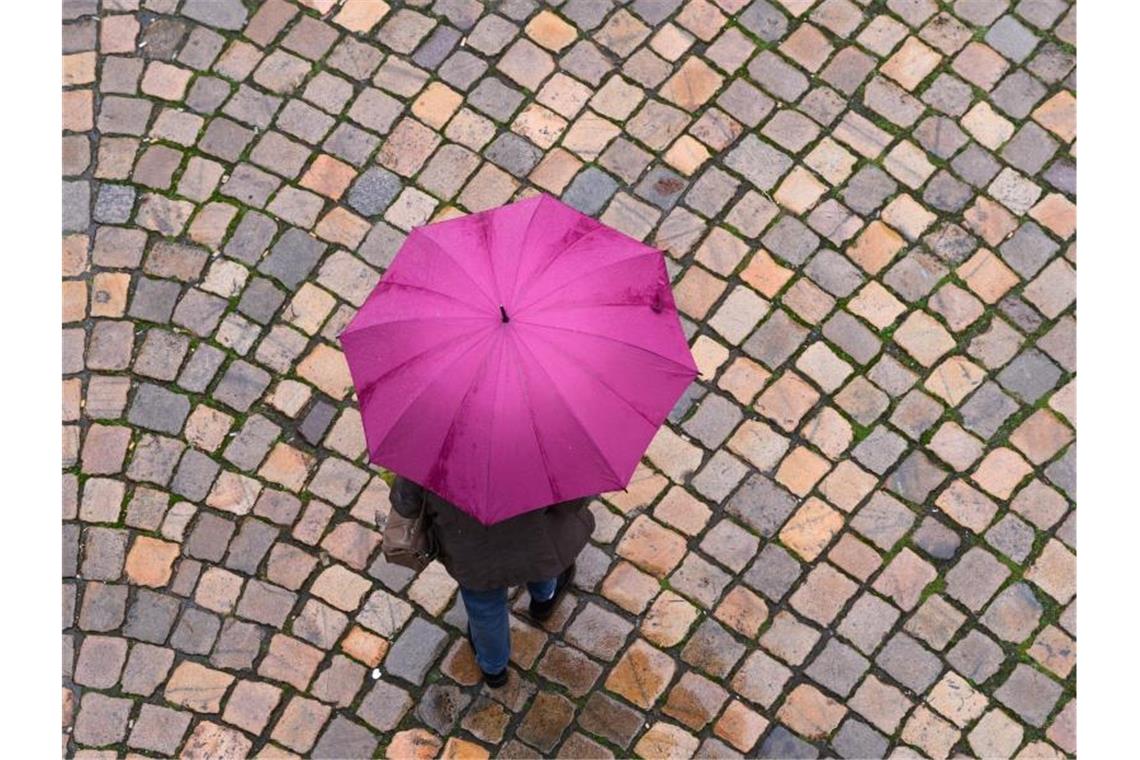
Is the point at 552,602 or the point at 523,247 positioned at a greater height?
the point at 523,247

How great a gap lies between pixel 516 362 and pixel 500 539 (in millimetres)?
758

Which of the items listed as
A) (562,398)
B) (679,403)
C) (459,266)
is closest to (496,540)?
(562,398)

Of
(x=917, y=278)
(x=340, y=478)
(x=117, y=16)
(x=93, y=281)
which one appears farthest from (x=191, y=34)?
(x=917, y=278)

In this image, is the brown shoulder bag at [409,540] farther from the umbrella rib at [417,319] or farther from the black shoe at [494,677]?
the black shoe at [494,677]

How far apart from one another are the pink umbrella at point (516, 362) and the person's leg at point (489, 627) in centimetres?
80

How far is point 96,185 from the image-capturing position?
6.23 meters

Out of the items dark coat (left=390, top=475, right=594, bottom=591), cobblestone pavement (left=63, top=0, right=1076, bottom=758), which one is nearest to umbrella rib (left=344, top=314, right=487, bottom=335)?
dark coat (left=390, top=475, right=594, bottom=591)

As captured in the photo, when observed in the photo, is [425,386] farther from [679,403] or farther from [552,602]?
[679,403]

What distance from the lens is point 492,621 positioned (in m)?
4.82

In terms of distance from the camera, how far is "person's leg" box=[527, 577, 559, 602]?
504 centimetres

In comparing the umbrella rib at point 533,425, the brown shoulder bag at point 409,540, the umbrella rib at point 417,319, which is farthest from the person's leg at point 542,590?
the umbrella rib at point 417,319

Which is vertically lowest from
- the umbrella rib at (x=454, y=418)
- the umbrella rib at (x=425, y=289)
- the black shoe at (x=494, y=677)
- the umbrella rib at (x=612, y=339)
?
the black shoe at (x=494, y=677)

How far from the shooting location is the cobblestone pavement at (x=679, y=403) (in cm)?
533

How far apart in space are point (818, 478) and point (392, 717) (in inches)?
84.3
